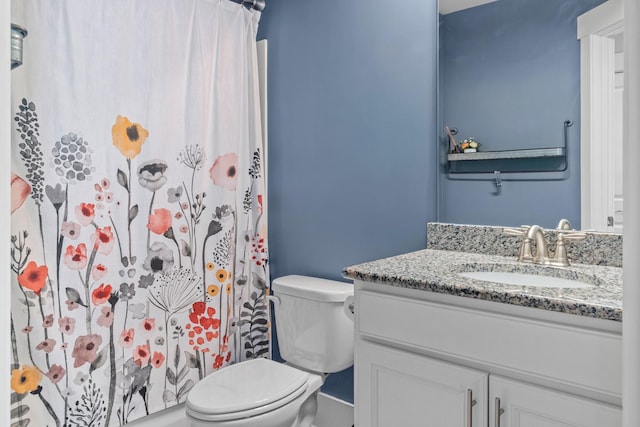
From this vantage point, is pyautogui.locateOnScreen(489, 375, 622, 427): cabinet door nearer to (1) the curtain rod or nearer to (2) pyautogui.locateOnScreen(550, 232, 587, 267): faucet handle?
(2) pyautogui.locateOnScreen(550, 232, 587, 267): faucet handle

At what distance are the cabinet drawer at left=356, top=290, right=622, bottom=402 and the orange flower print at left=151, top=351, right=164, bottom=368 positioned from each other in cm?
100

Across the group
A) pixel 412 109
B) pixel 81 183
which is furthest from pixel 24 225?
pixel 412 109

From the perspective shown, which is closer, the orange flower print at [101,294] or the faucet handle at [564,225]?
the faucet handle at [564,225]

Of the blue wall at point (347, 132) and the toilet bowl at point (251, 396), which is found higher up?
the blue wall at point (347, 132)

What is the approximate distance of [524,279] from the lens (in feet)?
4.67

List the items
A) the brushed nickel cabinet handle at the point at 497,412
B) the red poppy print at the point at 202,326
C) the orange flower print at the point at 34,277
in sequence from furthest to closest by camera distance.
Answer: the red poppy print at the point at 202,326
the orange flower print at the point at 34,277
the brushed nickel cabinet handle at the point at 497,412

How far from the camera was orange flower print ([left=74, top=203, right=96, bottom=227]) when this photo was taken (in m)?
1.68

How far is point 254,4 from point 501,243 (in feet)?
5.41

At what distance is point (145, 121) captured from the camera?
1.85m

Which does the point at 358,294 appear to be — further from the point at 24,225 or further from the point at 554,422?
the point at 24,225

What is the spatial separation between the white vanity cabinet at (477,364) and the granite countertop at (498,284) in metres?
0.04

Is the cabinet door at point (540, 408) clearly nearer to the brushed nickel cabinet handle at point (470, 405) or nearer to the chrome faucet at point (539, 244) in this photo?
the brushed nickel cabinet handle at point (470, 405)

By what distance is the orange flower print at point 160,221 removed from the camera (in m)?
1.89

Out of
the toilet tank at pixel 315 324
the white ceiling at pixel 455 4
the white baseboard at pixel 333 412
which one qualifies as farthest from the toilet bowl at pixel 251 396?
the white ceiling at pixel 455 4
